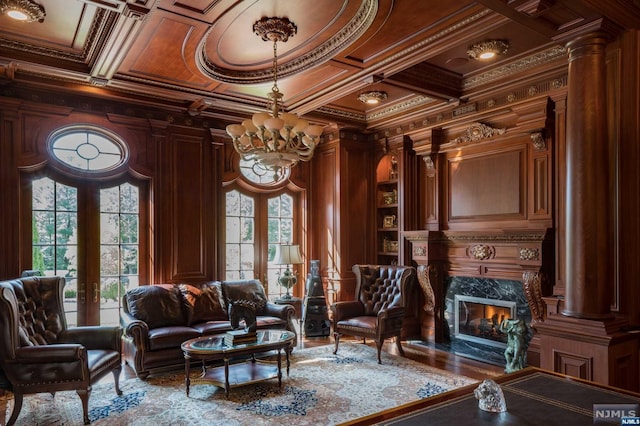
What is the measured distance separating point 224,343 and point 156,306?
49.6 inches

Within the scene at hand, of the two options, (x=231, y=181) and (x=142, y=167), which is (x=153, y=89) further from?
(x=231, y=181)

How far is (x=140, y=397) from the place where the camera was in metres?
4.00

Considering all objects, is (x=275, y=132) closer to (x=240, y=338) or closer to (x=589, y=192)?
(x=240, y=338)

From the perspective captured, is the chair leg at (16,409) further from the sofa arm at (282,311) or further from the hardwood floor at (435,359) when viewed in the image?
the sofa arm at (282,311)

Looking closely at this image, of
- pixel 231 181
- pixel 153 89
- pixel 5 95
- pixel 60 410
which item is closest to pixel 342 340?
pixel 231 181

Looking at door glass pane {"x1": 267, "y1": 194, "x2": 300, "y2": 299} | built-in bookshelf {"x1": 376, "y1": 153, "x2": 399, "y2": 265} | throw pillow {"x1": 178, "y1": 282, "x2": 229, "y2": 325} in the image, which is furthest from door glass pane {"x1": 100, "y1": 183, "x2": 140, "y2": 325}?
built-in bookshelf {"x1": 376, "y1": 153, "x2": 399, "y2": 265}

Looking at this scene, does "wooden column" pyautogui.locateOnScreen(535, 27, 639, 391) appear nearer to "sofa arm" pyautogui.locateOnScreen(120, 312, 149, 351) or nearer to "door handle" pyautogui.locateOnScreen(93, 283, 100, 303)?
"sofa arm" pyautogui.locateOnScreen(120, 312, 149, 351)

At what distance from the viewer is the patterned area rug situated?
140 inches

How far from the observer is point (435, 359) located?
528 cm

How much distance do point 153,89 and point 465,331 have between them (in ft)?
16.2

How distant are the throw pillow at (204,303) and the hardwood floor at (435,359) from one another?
919 mm

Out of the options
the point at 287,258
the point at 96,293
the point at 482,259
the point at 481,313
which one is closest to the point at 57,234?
the point at 96,293

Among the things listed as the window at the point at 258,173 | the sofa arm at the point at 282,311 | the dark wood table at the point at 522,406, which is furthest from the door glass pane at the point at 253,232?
the dark wood table at the point at 522,406

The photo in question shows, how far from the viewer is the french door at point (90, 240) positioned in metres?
5.29
